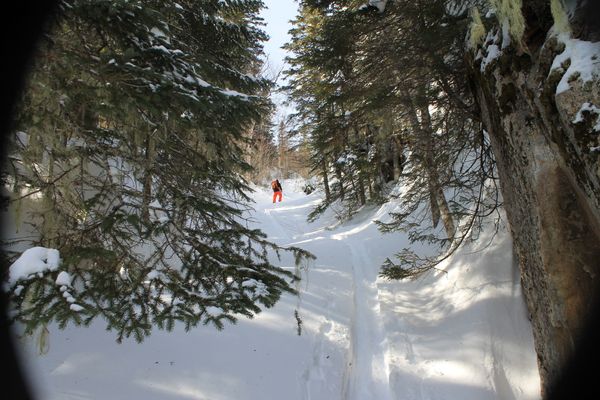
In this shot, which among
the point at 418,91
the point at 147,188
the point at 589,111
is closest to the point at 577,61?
the point at 589,111

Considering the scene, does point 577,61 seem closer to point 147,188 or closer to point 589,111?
point 589,111

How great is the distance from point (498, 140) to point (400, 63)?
3701 millimetres

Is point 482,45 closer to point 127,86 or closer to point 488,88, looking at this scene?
point 488,88

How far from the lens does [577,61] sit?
8.24 ft

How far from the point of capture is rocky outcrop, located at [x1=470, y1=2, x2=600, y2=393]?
99.9 inches

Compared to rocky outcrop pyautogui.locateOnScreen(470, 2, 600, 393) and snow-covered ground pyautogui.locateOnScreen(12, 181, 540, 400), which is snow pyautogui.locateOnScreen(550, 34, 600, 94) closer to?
rocky outcrop pyautogui.locateOnScreen(470, 2, 600, 393)

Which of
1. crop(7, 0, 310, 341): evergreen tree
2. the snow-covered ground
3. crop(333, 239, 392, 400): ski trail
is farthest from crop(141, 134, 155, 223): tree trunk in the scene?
crop(333, 239, 392, 400): ski trail

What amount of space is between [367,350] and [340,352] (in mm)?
586

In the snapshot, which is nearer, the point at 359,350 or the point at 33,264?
the point at 33,264

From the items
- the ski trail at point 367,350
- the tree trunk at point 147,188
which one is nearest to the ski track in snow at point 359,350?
the ski trail at point 367,350

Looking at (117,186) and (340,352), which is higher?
(117,186)

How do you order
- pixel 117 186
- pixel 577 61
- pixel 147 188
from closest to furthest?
pixel 577 61, pixel 117 186, pixel 147 188

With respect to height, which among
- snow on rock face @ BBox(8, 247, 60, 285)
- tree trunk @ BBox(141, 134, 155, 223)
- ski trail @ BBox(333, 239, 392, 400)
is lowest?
ski trail @ BBox(333, 239, 392, 400)

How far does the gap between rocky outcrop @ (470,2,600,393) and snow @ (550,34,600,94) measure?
0.01 metres
